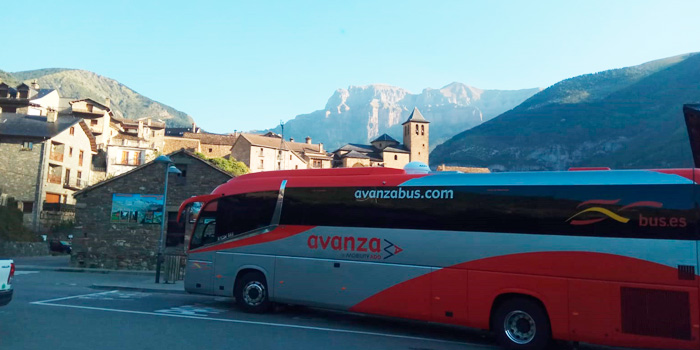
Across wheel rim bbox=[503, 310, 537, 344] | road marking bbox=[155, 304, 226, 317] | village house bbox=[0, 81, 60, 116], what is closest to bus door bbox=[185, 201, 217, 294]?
road marking bbox=[155, 304, 226, 317]

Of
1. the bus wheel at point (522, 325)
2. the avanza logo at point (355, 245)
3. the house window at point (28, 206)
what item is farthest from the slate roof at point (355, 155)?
the bus wheel at point (522, 325)

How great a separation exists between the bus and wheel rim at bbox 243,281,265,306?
0.02 metres

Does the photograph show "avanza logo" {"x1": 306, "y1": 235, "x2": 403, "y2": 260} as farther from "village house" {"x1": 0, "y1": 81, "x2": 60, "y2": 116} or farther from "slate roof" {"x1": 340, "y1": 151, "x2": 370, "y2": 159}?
"slate roof" {"x1": 340, "y1": 151, "x2": 370, "y2": 159}

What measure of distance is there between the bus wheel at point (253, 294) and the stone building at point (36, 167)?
45.0 m

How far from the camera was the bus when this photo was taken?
771 cm

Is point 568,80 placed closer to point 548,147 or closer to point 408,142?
point 548,147

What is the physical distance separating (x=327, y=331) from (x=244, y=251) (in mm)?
3484

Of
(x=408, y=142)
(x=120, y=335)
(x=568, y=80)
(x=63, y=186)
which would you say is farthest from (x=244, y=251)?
(x=568, y=80)

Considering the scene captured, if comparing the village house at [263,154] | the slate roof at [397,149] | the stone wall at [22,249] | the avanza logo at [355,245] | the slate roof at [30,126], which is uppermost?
the slate roof at [397,149]

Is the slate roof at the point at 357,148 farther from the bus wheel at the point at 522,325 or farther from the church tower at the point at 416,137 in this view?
the bus wheel at the point at 522,325

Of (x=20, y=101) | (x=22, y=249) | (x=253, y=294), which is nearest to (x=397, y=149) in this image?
(x=20, y=101)

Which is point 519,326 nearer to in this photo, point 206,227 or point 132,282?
point 206,227

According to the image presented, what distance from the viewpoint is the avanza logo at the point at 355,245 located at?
10.0 metres

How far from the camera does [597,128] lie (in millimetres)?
120500
